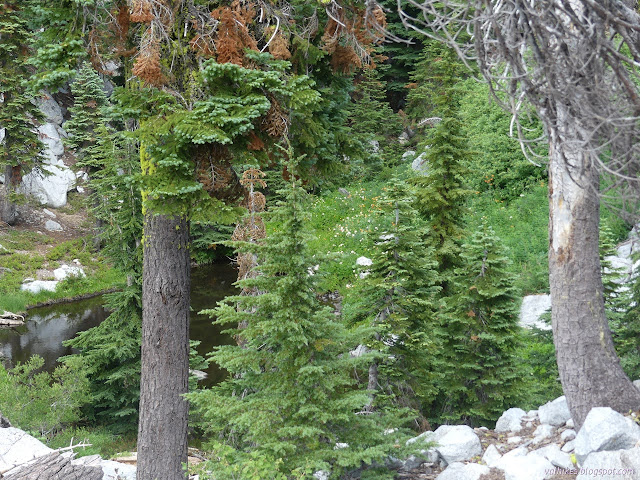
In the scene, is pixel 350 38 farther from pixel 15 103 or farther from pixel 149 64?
pixel 15 103

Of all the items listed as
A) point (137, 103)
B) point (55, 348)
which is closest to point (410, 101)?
point (55, 348)

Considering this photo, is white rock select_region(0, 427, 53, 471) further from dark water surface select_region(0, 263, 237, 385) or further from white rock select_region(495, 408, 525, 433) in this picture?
dark water surface select_region(0, 263, 237, 385)

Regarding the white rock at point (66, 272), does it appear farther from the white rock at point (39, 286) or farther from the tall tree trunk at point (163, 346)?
the tall tree trunk at point (163, 346)

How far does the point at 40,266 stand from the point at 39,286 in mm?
1138

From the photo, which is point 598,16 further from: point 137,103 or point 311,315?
point 137,103

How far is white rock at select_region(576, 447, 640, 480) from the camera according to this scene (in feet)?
14.0

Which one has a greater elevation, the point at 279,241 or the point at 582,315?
the point at 279,241

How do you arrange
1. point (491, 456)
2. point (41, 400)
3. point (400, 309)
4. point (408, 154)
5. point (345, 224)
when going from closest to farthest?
1. point (491, 456)
2. point (400, 309)
3. point (41, 400)
4. point (345, 224)
5. point (408, 154)

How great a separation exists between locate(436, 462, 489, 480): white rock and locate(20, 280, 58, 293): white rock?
55.4 ft

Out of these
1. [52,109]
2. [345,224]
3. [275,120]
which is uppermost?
[52,109]

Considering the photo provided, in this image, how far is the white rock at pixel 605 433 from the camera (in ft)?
15.2

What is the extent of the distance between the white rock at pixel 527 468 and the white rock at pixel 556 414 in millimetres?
871

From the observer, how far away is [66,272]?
65.1 ft

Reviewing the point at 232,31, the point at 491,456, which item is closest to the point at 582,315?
the point at 491,456
